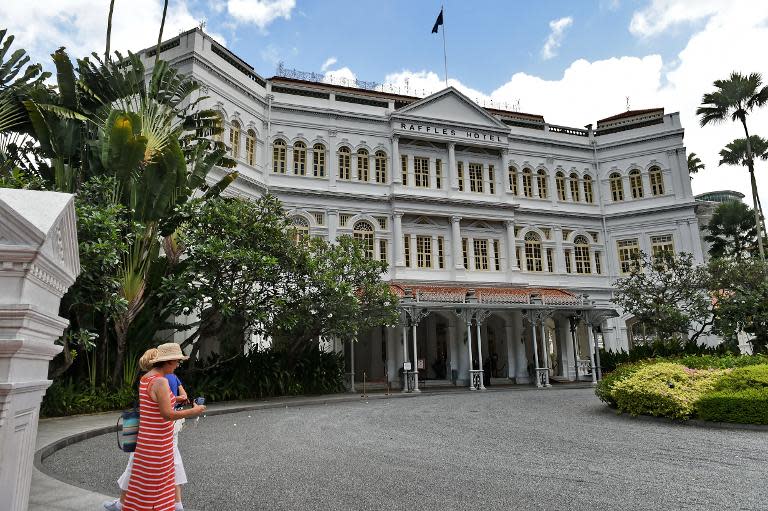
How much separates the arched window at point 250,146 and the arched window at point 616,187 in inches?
768

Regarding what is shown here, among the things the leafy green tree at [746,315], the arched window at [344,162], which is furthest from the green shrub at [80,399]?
the leafy green tree at [746,315]

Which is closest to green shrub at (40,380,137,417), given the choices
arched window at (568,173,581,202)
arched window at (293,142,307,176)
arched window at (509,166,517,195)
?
arched window at (293,142,307,176)

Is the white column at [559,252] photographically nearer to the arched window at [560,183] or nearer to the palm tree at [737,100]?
the arched window at [560,183]

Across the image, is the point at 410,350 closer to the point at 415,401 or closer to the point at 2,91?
the point at 415,401

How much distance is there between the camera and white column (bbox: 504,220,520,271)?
26453 millimetres

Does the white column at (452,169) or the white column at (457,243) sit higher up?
the white column at (452,169)

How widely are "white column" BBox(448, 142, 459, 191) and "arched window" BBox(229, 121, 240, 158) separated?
10.4 m

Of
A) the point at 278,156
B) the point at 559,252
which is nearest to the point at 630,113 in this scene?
the point at 559,252

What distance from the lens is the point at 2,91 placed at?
1195 cm

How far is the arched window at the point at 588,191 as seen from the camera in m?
29.7

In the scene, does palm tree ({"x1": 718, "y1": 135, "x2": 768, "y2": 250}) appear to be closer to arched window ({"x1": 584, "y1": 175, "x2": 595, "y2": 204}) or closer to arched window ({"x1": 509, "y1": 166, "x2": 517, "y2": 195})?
arched window ({"x1": 584, "y1": 175, "x2": 595, "y2": 204})

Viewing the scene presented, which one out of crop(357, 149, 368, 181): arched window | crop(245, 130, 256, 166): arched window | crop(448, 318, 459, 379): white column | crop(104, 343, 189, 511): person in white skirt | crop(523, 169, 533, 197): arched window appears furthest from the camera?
crop(523, 169, 533, 197): arched window

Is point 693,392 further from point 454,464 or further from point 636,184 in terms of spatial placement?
point 636,184

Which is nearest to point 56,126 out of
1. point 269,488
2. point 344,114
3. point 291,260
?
point 291,260
